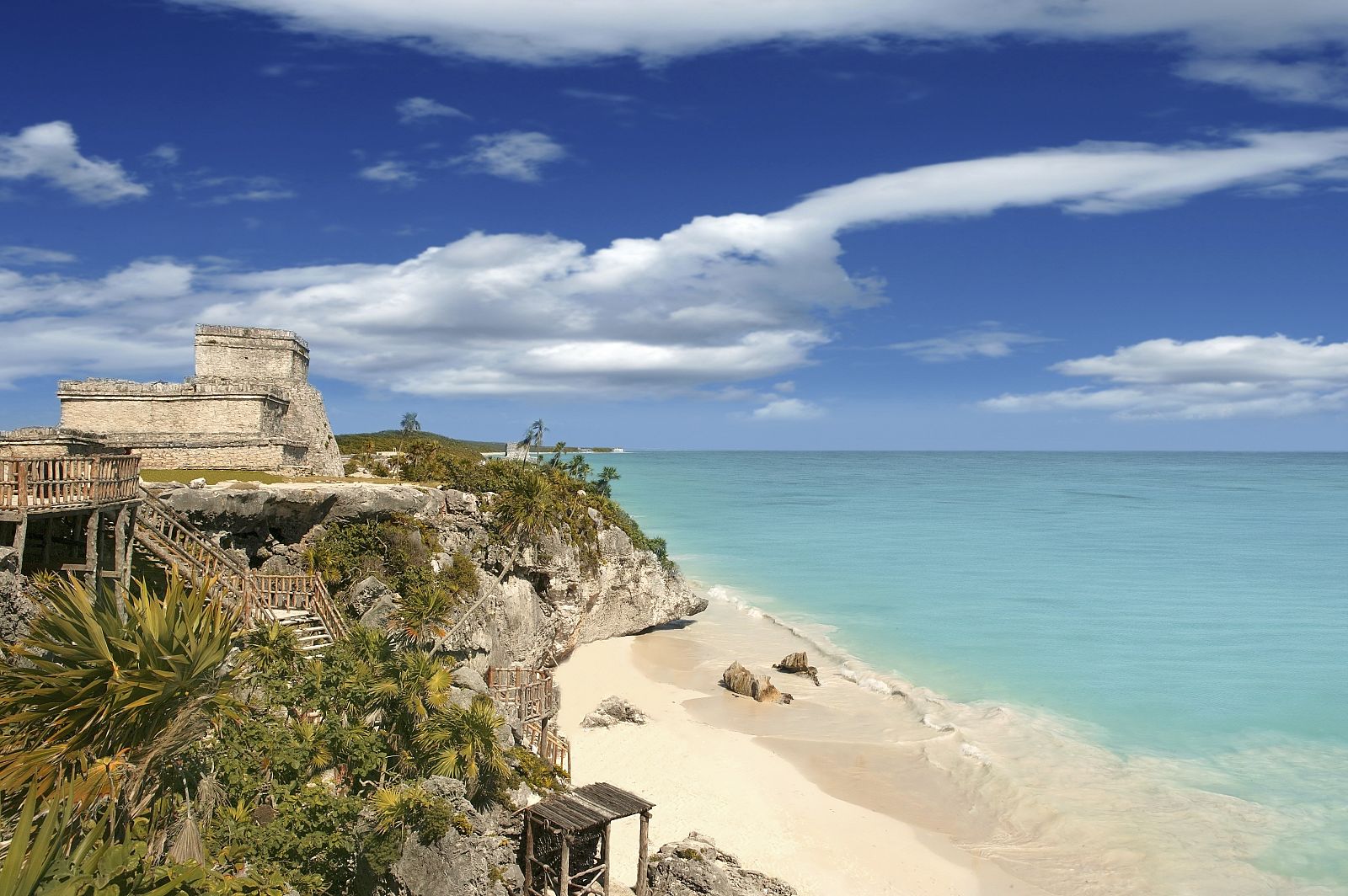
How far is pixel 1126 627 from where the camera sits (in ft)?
130

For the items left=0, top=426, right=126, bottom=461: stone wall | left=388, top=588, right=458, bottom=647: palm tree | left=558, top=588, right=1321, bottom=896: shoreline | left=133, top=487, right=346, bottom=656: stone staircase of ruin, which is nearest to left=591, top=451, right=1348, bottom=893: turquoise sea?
left=558, top=588, right=1321, bottom=896: shoreline

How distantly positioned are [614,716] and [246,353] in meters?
15.3

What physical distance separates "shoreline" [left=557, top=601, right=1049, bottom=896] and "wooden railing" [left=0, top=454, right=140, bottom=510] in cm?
1068

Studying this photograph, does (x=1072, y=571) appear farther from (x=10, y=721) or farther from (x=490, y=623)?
(x=10, y=721)

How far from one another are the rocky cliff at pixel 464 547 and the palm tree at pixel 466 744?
771cm

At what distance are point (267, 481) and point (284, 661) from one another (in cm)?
1011

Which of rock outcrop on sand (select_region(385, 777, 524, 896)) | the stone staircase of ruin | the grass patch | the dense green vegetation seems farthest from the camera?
the grass patch

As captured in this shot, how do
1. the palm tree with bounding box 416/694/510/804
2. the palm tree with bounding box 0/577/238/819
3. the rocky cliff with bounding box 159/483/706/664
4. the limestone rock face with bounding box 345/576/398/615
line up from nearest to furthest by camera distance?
1. the palm tree with bounding box 0/577/238/819
2. the palm tree with bounding box 416/694/510/804
3. the limestone rock face with bounding box 345/576/398/615
4. the rocky cliff with bounding box 159/483/706/664

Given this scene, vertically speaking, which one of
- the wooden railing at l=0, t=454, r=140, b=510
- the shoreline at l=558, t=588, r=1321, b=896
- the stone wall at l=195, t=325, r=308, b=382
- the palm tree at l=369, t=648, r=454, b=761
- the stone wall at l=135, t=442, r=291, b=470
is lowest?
the shoreline at l=558, t=588, r=1321, b=896

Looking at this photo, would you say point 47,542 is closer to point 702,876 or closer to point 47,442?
point 47,442

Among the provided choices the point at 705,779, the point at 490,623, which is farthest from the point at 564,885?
the point at 490,623

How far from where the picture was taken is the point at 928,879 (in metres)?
15.4

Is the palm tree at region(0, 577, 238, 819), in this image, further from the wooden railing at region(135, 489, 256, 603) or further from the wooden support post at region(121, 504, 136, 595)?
the wooden railing at region(135, 489, 256, 603)

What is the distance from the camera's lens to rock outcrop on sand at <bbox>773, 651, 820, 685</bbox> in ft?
92.5
